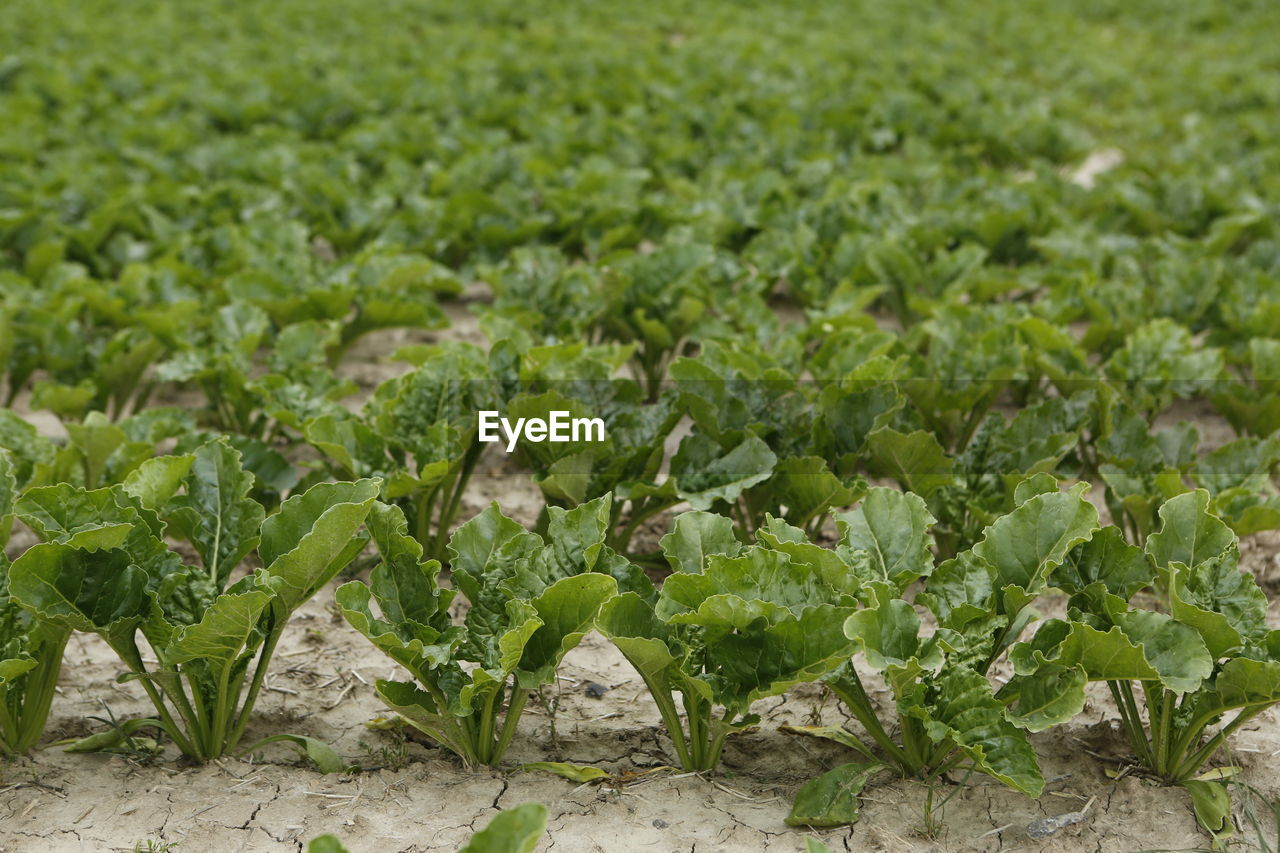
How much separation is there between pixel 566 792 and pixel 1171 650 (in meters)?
1.21

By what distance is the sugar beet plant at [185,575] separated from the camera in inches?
91.7

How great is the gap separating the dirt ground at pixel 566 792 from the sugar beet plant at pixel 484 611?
0.17 meters

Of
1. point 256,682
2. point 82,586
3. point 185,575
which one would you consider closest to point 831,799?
point 256,682

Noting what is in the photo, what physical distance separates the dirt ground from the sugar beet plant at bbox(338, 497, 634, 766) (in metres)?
0.17

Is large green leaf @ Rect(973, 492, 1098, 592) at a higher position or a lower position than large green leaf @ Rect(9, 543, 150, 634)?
higher

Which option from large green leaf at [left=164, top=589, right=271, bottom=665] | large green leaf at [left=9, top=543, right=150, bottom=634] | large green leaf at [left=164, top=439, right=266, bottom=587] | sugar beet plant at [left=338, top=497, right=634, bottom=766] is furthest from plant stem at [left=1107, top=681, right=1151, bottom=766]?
large green leaf at [left=9, top=543, right=150, bottom=634]

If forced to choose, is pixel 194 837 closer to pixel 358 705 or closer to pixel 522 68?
pixel 358 705

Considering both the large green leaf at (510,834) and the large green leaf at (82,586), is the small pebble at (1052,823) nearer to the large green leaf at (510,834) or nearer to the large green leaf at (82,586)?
the large green leaf at (510,834)

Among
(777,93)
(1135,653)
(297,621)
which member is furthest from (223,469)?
(777,93)

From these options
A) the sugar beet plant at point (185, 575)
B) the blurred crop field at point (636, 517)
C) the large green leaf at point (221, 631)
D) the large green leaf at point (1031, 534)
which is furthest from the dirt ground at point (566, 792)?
the large green leaf at point (1031, 534)

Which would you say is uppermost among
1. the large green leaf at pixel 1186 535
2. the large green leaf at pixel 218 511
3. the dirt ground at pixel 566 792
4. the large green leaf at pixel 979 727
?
the large green leaf at pixel 1186 535

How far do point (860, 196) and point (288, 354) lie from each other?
117 inches

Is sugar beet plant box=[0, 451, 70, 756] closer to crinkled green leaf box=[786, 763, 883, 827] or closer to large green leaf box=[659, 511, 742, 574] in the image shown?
large green leaf box=[659, 511, 742, 574]

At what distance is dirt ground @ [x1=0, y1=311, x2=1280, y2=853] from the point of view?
236 cm
